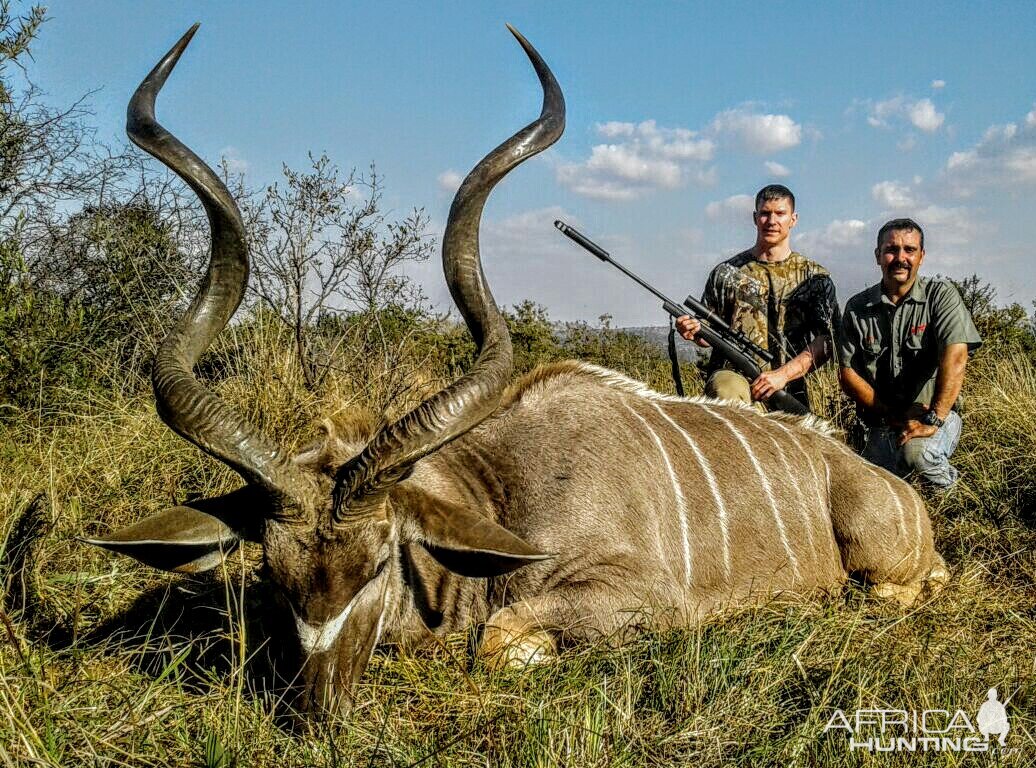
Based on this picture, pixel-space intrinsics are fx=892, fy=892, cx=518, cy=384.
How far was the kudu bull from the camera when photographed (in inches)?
106

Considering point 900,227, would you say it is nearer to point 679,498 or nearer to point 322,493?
point 679,498

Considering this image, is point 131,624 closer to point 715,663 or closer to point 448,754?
point 448,754

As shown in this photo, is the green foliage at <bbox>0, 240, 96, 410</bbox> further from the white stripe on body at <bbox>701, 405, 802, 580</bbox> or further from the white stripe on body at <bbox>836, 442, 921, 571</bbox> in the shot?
the white stripe on body at <bbox>836, 442, 921, 571</bbox>

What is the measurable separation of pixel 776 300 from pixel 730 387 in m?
0.91

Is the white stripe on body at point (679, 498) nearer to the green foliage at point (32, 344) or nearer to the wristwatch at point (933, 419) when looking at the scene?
the wristwatch at point (933, 419)

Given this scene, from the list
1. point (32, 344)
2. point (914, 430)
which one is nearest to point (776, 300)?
point (914, 430)

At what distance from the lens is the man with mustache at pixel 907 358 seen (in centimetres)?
516

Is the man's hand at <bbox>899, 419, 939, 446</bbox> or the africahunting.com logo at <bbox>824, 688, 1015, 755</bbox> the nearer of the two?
the africahunting.com logo at <bbox>824, 688, 1015, 755</bbox>

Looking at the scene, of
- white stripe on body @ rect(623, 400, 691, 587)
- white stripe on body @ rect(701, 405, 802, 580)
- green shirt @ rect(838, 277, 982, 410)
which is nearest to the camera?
white stripe on body @ rect(623, 400, 691, 587)

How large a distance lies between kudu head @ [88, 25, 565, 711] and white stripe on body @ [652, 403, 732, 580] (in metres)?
1.48

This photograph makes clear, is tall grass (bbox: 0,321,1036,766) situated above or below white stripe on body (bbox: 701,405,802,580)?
below

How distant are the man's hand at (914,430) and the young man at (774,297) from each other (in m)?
0.95

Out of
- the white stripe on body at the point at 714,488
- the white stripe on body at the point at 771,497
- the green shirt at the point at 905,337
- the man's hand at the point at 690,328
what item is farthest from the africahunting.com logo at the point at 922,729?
the man's hand at the point at 690,328

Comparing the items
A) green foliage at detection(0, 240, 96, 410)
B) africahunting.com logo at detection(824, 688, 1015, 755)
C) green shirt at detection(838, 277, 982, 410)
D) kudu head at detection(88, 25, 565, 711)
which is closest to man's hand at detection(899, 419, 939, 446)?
green shirt at detection(838, 277, 982, 410)
